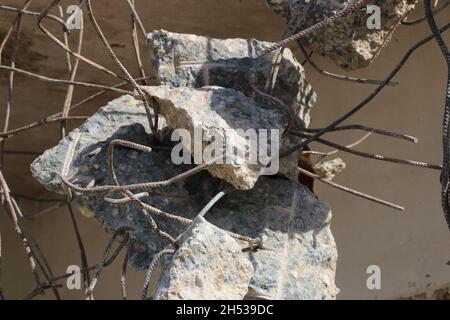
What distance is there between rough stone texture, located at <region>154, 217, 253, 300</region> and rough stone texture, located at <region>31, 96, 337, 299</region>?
0.18 m

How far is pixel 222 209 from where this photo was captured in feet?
6.49

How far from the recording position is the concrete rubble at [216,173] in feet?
6.18

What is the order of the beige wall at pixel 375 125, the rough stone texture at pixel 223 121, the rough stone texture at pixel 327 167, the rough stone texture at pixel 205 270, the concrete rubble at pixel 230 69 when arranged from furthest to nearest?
the beige wall at pixel 375 125 → the rough stone texture at pixel 327 167 → the concrete rubble at pixel 230 69 → the rough stone texture at pixel 223 121 → the rough stone texture at pixel 205 270

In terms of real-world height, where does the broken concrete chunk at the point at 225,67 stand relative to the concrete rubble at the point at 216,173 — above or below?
above

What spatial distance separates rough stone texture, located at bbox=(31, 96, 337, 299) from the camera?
6.24 ft

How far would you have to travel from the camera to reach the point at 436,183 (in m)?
2.58

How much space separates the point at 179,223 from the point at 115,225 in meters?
0.13

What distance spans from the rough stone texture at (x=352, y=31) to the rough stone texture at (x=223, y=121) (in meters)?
0.25

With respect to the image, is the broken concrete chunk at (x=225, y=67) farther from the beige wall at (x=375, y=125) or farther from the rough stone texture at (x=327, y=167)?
the beige wall at (x=375, y=125)

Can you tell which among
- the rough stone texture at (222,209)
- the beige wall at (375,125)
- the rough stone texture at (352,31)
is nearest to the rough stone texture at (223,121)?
the rough stone texture at (222,209)

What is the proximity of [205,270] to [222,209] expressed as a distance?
350 mm

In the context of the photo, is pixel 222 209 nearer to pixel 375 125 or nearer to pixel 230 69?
pixel 230 69

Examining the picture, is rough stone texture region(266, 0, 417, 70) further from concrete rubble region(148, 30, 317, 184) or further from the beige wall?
the beige wall
